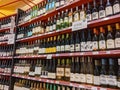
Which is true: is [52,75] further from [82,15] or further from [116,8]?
[116,8]

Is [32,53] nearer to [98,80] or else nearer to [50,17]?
[50,17]

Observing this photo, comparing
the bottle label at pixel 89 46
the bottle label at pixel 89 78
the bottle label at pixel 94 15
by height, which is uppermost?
the bottle label at pixel 94 15

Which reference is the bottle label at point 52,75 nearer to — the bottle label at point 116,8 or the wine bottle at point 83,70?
the wine bottle at point 83,70

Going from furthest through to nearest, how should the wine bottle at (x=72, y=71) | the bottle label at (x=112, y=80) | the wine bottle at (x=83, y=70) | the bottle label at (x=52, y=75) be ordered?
the bottle label at (x=52, y=75) → the wine bottle at (x=72, y=71) → the wine bottle at (x=83, y=70) → the bottle label at (x=112, y=80)

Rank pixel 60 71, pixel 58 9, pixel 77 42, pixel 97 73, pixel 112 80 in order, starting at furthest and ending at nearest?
pixel 58 9 → pixel 60 71 → pixel 77 42 → pixel 97 73 → pixel 112 80

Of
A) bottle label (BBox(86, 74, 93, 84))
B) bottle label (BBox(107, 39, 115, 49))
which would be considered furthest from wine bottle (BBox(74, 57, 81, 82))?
bottle label (BBox(107, 39, 115, 49))

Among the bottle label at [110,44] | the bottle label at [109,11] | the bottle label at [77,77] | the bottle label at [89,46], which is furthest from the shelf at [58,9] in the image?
the bottle label at [77,77]

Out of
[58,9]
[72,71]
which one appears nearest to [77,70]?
[72,71]

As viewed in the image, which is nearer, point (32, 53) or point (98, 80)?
point (98, 80)

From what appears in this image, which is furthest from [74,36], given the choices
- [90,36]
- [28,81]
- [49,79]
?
[28,81]

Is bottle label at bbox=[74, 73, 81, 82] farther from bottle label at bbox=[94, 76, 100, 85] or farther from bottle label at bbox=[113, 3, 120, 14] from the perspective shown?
bottle label at bbox=[113, 3, 120, 14]

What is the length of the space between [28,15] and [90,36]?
1.69 meters

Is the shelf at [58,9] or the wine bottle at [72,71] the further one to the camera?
the shelf at [58,9]

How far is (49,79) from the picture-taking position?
2.13 metres
